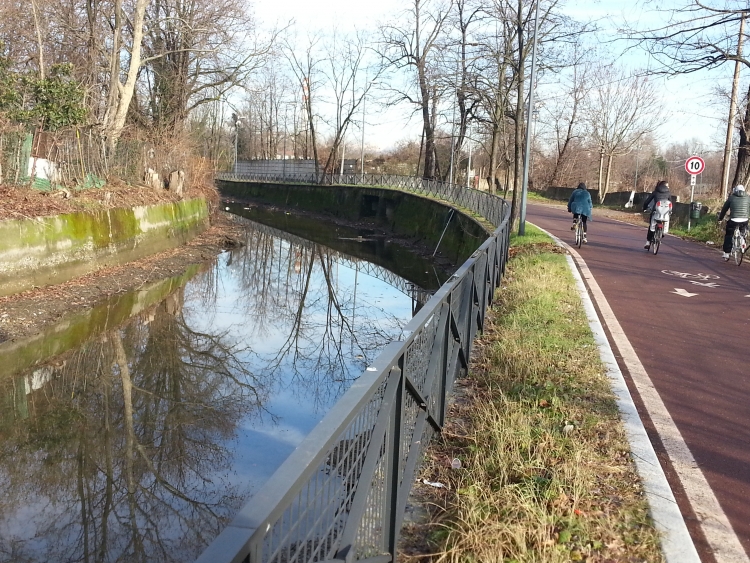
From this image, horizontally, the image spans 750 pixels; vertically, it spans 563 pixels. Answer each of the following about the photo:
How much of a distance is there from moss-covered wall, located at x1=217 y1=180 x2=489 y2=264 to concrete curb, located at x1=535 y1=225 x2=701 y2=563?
38.6 feet

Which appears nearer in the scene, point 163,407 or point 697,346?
point 697,346

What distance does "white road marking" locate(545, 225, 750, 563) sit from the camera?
3525mm

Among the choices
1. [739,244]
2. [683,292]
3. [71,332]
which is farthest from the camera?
[739,244]

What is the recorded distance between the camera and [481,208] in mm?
23219

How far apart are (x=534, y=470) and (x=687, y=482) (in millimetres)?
940

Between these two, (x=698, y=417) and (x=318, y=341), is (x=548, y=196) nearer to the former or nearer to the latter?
(x=318, y=341)

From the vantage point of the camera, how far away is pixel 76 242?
1503 cm

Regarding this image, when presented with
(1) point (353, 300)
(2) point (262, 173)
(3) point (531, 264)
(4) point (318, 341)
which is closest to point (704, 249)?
(3) point (531, 264)

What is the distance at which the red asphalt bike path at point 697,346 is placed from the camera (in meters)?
4.46

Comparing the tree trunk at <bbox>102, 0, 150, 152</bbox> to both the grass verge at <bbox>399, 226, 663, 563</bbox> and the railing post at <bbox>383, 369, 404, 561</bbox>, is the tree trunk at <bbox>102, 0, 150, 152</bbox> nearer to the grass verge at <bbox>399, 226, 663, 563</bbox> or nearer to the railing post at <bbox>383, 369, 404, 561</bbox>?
the grass verge at <bbox>399, 226, 663, 563</bbox>

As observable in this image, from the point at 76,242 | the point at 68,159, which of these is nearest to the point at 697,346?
the point at 76,242

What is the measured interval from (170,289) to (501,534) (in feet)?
46.1

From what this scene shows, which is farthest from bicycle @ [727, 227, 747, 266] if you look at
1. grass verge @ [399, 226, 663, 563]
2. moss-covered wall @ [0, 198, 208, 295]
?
moss-covered wall @ [0, 198, 208, 295]

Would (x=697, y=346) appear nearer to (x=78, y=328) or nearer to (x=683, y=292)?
(x=683, y=292)
